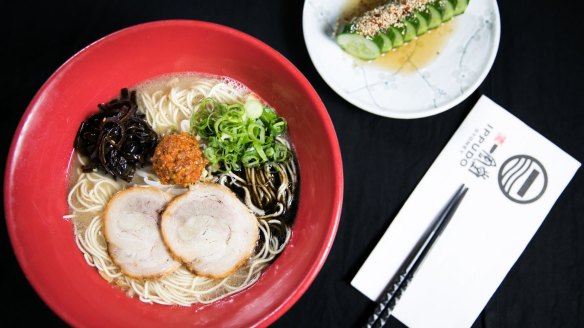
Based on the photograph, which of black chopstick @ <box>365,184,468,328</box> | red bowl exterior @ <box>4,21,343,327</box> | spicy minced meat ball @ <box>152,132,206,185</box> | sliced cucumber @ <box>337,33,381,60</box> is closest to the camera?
red bowl exterior @ <box>4,21,343,327</box>

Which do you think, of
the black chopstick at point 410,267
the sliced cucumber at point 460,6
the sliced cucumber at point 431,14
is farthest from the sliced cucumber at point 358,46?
the black chopstick at point 410,267

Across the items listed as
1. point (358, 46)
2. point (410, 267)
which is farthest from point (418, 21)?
point (410, 267)

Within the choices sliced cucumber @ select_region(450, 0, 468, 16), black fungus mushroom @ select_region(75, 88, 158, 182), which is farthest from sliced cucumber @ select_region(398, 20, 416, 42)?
black fungus mushroom @ select_region(75, 88, 158, 182)

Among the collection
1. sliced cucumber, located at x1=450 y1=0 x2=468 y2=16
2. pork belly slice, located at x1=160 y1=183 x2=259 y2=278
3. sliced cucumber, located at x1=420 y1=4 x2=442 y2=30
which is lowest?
pork belly slice, located at x1=160 y1=183 x2=259 y2=278

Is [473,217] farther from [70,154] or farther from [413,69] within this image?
[70,154]

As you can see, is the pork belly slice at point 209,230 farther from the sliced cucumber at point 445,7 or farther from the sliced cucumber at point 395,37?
the sliced cucumber at point 445,7

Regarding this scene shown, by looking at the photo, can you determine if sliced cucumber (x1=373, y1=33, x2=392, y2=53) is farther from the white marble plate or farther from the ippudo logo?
the ippudo logo
